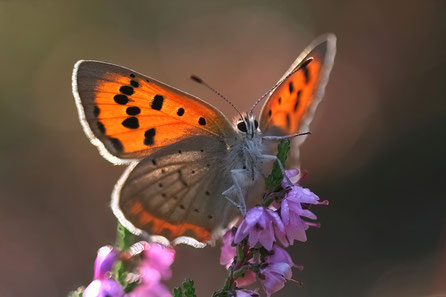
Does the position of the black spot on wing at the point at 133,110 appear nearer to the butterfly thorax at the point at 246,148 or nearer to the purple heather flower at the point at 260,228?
the butterfly thorax at the point at 246,148

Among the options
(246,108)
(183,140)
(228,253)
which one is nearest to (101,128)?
(183,140)

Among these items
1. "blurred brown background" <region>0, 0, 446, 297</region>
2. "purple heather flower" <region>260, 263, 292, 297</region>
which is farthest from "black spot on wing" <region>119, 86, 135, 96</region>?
"blurred brown background" <region>0, 0, 446, 297</region>

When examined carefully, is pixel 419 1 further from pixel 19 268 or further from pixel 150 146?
pixel 150 146

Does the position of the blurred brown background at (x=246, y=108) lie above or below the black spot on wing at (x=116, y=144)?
above

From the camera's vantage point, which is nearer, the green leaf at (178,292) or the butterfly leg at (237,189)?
the green leaf at (178,292)

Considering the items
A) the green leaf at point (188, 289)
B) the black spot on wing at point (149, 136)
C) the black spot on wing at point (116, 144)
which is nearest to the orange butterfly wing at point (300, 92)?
the black spot on wing at point (149, 136)

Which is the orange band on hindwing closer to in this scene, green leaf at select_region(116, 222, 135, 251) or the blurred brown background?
green leaf at select_region(116, 222, 135, 251)
